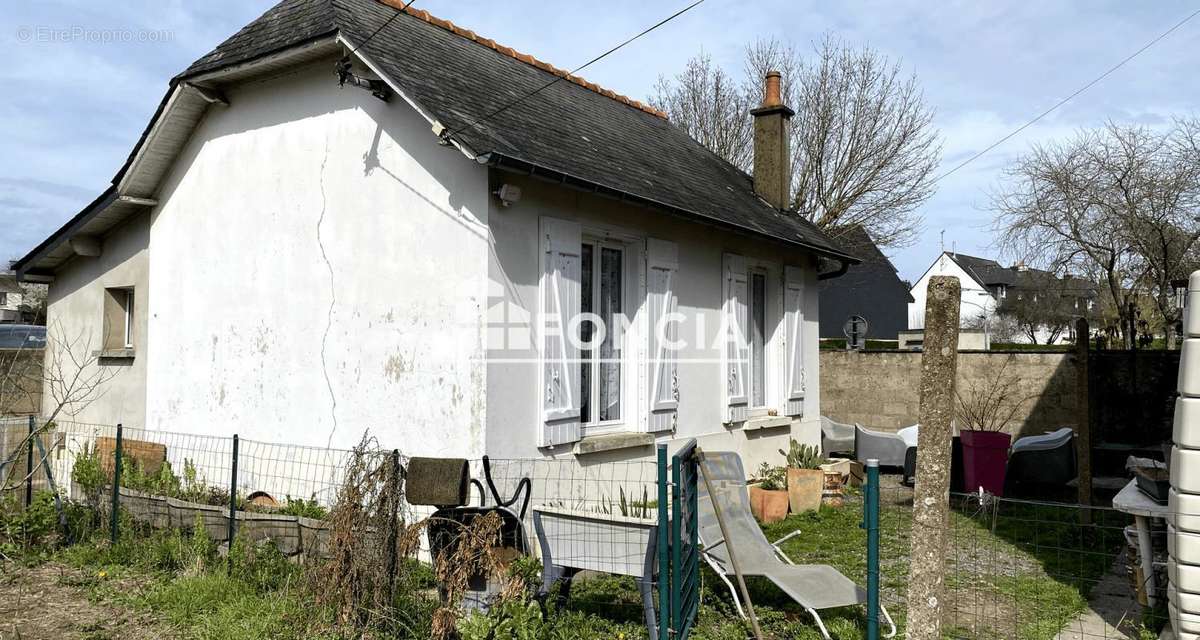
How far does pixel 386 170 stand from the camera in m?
7.01

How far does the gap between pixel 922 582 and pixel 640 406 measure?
13.8ft

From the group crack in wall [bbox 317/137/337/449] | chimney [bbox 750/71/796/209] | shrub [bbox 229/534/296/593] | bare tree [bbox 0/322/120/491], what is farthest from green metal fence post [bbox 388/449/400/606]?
chimney [bbox 750/71/796/209]

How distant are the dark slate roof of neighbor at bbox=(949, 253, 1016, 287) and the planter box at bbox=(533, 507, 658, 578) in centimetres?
5087

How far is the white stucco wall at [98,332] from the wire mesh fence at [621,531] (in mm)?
340

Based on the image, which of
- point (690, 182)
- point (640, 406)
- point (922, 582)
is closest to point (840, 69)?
point (690, 182)

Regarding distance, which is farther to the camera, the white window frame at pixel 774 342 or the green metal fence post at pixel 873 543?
the white window frame at pixel 774 342

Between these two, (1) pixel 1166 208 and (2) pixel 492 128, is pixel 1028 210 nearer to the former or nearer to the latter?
(1) pixel 1166 208

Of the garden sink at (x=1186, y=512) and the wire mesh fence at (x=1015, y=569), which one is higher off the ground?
the garden sink at (x=1186, y=512)

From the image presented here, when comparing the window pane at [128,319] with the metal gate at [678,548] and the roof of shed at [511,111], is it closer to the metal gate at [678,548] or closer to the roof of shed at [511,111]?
the roof of shed at [511,111]

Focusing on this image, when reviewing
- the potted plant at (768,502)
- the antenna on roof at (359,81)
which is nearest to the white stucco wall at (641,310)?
the potted plant at (768,502)

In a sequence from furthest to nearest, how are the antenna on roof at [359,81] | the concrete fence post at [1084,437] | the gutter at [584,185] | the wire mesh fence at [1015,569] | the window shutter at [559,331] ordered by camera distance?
1. the concrete fence post at [1084,437]
2. the window shutter at [559,331]
3. the antenna on roof at [359,81]
4. the gutter at [584,185]
5. the wire mesh fence at [1015,569]

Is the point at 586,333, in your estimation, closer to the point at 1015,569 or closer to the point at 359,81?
the point at 359,81

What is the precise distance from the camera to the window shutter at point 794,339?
35.7 feet

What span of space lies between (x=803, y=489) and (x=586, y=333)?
10.4 feet
